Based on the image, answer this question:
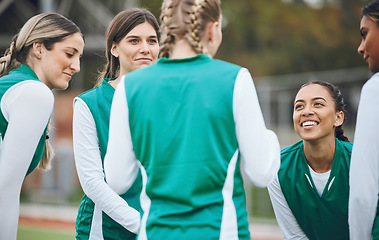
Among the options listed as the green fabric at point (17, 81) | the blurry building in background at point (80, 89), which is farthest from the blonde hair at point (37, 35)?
the blurry building in background at point (80, 89)

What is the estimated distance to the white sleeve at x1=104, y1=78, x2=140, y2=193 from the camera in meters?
2.62

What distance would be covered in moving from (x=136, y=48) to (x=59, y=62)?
47 cm

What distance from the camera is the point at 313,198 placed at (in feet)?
12.2

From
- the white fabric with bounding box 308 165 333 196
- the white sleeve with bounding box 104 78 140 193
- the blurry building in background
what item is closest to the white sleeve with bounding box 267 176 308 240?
the white fabric with bounding box 308 165 333 196

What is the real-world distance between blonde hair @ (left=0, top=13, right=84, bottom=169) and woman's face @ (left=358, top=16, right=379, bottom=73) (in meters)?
1.61

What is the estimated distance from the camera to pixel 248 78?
2553mm

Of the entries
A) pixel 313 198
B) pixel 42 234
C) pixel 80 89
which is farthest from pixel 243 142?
pixel 80 89

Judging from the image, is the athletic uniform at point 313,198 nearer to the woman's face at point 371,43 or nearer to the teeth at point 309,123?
the teeth at point 309,123

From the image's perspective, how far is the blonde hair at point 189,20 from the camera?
2627mm

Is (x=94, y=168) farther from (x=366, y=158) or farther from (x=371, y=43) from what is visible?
(x=371, y=43)

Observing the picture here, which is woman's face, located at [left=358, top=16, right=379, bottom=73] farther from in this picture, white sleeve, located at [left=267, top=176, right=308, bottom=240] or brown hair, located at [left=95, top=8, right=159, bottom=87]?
brown hair, located at [left=95, top=8, right=159, bottom=87]

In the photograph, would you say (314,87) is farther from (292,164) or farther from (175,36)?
(175,36)

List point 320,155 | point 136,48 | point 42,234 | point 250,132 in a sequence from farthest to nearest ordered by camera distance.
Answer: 1. point 42,234
2. point 320,155
3. point 136,48
4. point 250,132

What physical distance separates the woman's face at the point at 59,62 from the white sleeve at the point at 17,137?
36 cm
